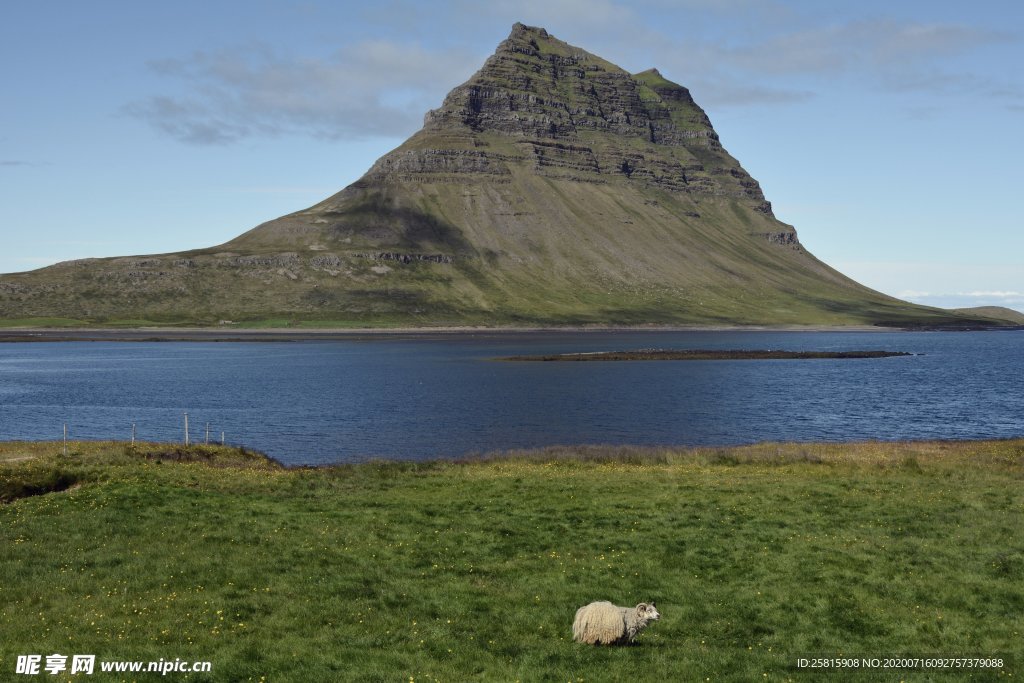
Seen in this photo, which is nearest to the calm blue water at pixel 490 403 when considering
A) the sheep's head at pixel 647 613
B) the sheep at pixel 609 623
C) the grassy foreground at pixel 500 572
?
the grassy foreground at pixel 500 572

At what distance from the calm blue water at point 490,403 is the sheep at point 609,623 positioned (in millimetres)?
44504

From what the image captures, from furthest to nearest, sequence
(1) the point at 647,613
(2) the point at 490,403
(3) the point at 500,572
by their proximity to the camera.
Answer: (2) the point at 490,403
(3) the point at 500,572
(1) the point at 647,613

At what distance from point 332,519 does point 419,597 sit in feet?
33.7

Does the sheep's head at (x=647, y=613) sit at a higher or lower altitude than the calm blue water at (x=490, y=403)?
higher

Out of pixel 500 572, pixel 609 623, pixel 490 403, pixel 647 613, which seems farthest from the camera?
pixel 490 403

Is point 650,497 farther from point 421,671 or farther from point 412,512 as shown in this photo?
point 421,671

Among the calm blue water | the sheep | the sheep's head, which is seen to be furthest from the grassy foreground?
the calm blue water

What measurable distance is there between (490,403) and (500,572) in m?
78.4

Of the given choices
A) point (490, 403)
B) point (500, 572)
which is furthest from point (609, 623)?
point (490, 403)

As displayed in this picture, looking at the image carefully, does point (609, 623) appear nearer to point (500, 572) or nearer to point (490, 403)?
point (500, 572)

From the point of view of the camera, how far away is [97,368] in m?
163

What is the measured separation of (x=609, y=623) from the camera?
21.1 m

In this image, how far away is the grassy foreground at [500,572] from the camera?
20.2m

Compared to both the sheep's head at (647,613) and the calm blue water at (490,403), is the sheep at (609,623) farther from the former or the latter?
the calm blue water at (490,403)
